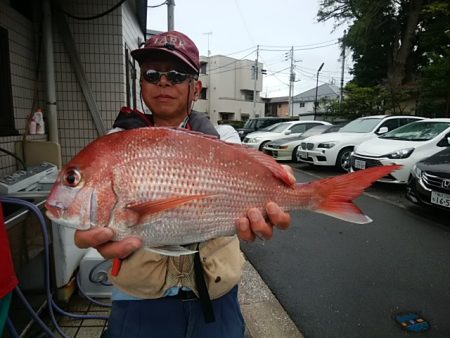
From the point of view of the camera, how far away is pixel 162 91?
1.56 m

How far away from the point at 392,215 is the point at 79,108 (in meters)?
5.86

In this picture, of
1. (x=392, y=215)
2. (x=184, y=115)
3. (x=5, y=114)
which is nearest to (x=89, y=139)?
(x=5, y=114)

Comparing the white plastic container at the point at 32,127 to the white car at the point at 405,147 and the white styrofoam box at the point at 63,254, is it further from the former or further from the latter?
the white car at the point at 405,147

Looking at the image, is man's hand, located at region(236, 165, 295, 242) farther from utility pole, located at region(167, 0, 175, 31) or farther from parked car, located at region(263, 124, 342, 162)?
parked car, located at region(263, 124, 342, 162)

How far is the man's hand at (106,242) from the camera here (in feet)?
3.81

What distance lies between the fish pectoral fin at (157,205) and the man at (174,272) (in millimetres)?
294

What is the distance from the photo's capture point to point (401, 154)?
7637mm

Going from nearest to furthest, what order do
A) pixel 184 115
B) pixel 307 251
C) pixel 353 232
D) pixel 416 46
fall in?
pixel 184 115 → pixel 307 251 → pixel 353 232 → pixel 416 46

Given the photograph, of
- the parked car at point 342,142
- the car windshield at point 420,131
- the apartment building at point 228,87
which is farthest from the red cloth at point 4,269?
the apartment building at point 228,87

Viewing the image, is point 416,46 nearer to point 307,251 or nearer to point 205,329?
point 307,251

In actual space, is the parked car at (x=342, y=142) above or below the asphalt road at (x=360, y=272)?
above

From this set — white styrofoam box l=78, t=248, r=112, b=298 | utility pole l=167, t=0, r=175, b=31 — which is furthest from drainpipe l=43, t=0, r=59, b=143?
utility pole l=167, t=0, r=175, b=31

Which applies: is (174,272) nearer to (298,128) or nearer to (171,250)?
(171,250)

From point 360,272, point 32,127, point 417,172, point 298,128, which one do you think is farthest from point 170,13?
point 298,128
